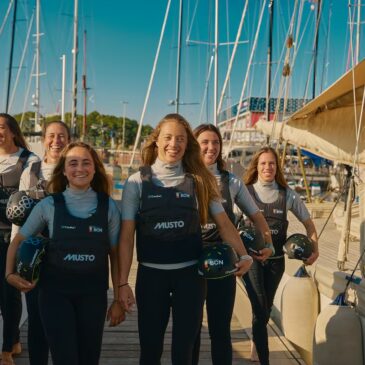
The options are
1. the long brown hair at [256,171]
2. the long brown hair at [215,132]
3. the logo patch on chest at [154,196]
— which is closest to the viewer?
the logo patch on chest at [154,196]

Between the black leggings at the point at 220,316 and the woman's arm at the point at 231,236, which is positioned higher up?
the woman's arm at the point at 231,236

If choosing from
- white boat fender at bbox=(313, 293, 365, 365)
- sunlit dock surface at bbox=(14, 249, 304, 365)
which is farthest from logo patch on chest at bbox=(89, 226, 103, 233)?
white boat fender at bbox=(313, 293, 365, 365)

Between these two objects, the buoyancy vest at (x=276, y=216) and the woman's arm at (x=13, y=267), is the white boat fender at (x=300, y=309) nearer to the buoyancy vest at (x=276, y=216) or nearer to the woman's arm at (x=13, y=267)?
the buoyancy vest at (x=276, y=216)

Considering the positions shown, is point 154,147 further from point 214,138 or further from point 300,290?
point 300,290

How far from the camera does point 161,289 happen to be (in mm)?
2932

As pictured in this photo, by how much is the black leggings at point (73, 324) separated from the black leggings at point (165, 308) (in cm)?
25

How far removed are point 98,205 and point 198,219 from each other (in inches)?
23.1

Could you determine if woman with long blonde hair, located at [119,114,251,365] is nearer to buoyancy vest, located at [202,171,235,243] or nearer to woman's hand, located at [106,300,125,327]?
woman's hand, located at [106,300,125,327]

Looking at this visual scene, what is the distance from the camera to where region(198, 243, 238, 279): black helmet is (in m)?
2.88

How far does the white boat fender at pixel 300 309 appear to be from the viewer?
5.61 metres

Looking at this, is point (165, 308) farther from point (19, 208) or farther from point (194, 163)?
point (19, 208)

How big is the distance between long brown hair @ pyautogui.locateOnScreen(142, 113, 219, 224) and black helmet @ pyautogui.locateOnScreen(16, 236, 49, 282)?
2.75 feet

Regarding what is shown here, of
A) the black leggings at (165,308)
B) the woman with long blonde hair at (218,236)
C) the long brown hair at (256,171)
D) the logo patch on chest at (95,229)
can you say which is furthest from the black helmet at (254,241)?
the logo patch on chest at (95,229)

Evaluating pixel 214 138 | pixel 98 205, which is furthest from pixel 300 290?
pixel 98 205
